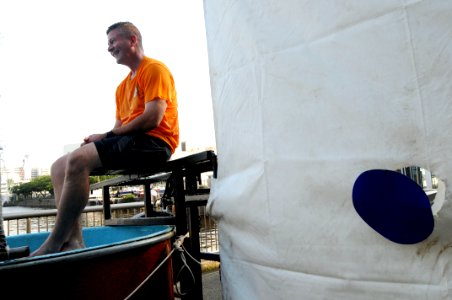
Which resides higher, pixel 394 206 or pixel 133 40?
pixel 133 40

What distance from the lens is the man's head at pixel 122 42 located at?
2.51m

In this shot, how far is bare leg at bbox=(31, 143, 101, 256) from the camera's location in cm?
187

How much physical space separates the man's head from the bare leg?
765 millimetres

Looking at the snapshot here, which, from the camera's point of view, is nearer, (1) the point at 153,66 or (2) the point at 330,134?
(2) the point at 330,134

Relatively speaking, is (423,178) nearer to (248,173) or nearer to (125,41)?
(248,173)

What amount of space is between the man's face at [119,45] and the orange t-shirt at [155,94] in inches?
5.1

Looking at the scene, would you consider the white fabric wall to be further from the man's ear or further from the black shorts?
the man's ear

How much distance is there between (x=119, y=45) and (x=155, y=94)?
1.67 ft

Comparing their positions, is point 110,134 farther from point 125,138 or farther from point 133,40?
point 133,40

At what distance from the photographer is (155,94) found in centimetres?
229

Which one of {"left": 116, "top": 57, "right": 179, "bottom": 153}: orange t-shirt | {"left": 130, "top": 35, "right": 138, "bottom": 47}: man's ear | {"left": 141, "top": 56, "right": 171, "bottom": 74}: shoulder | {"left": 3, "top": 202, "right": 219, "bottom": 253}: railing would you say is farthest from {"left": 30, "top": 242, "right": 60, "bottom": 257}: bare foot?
{"left": 3, "top": 202, "right": 219, "bottom": 253}: railing

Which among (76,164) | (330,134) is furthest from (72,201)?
(330,134)

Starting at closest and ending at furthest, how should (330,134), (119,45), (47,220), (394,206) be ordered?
(394,206) < (330,134) < (119,45) < (47,220)

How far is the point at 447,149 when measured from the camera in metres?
1.05
